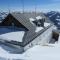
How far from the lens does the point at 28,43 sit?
16.5m

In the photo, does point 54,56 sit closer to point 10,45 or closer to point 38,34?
point 10,45

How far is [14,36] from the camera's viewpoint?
17.7 m

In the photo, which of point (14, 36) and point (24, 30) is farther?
point (24, 30)

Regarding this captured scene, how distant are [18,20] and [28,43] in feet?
13.1

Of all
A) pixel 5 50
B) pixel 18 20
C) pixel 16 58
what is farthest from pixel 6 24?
pixel 16 58

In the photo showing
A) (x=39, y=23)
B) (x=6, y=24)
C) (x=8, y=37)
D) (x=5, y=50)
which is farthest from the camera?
(x=39, y=23)

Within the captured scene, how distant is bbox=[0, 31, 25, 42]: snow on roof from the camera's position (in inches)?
671

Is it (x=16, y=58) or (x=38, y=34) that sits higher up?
(x=16, y=58)

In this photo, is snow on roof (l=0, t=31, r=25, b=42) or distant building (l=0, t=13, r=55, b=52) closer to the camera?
distant building (l=0, t=13, r=55, b=52)

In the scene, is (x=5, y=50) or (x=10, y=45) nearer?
(x=5, y=50)

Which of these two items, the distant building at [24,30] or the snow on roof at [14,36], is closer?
the distant building at [24,30]

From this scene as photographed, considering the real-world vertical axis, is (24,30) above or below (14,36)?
above

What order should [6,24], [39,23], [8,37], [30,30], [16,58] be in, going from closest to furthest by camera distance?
[16,58], [8,37], [30,30], [6,24], [39,23]

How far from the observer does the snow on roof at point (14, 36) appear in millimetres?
17041
